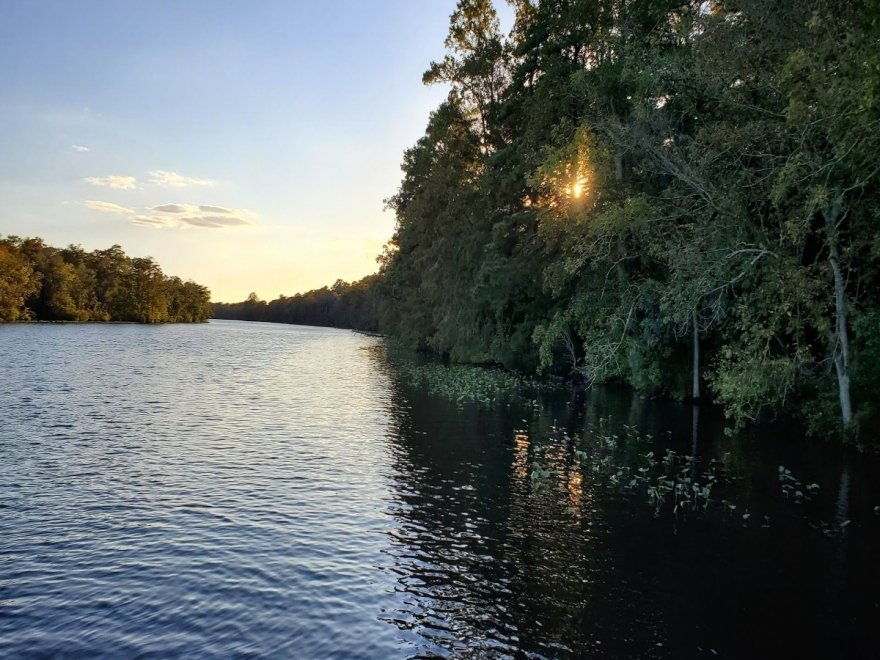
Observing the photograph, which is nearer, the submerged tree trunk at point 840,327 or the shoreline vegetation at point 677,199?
the shoreline vegetation at point 677,199

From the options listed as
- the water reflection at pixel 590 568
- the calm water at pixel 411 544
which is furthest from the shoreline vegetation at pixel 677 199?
the water reflection at pixel 590 568

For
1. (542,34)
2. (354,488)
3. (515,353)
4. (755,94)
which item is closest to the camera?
(354,488)

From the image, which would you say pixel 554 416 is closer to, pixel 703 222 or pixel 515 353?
pixel 703 222

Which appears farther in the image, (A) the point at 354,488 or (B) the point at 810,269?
(B) the point at 810,269

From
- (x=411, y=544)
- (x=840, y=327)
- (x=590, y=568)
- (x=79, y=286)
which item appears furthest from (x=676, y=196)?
(x=79, y=286)

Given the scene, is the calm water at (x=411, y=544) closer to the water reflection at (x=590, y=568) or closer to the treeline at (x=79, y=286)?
the water reflection at (x=590, y=568)

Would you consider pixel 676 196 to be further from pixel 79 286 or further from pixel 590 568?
pixel 79 286

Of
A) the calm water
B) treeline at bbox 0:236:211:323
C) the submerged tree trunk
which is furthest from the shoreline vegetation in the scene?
treeline at bbox 0:236:211:323

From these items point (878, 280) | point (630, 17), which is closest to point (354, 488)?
point (878, 280)

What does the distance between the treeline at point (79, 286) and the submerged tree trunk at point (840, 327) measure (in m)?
121

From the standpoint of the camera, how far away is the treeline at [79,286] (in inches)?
4205

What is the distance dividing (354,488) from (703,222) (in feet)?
55.1

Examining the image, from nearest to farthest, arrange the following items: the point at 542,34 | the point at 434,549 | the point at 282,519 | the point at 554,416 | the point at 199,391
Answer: the point at 434,549
the point at 282,519
the point at 554,416
the point at 199,391
the point at 542,34

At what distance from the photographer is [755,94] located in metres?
21.3
